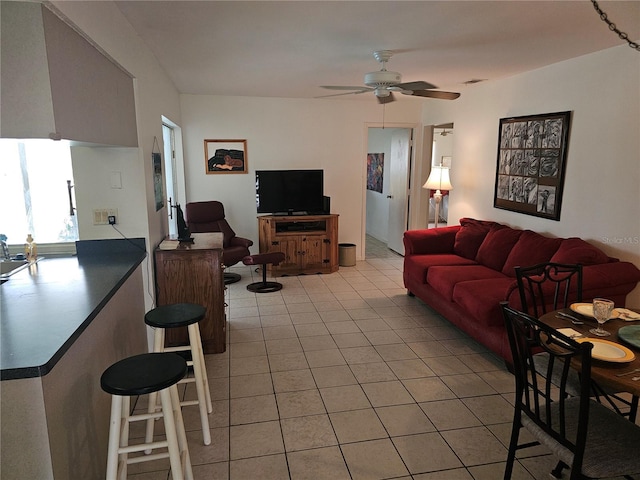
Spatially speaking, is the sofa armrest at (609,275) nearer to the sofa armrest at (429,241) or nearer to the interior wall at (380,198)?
the sofa armrest at (429,241)

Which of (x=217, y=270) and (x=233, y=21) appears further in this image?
(x=217, y=270)

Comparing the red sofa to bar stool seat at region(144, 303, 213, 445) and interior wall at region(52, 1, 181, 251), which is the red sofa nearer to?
bar stool seat at region(144, 303, 213, 445)

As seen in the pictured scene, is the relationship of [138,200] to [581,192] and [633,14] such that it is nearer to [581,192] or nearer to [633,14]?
[633,14]

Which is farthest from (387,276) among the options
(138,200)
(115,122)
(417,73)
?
(115,122)

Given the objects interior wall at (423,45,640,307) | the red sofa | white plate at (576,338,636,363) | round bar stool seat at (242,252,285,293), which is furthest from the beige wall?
white plate at (576,338,636,363)

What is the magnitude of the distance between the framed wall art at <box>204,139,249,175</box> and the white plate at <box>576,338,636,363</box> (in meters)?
5.01

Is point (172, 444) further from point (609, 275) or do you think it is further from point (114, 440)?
point (609, 275)

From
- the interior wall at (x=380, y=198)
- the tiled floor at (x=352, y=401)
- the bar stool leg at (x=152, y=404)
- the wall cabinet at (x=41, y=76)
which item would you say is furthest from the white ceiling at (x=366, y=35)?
the interior wall at (x=380, y=198)

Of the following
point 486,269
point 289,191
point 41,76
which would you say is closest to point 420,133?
point 289,191

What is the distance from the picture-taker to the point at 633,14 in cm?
256

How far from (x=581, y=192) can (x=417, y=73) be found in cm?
194

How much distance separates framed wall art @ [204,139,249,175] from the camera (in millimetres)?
5918

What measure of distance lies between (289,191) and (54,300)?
4.04m

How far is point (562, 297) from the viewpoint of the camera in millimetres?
2941
